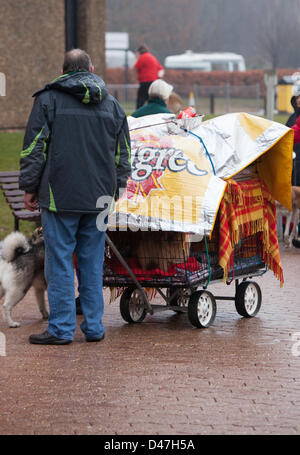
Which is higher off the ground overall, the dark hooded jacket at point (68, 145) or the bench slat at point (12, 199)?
the dark hooded jacket at point (68, 145)

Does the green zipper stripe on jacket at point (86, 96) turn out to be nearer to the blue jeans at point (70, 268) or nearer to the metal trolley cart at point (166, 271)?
the blue jeans at point (70, 268)

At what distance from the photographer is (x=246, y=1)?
91750mm

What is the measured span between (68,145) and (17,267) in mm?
1430

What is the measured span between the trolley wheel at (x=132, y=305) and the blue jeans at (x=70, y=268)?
63 centimetres

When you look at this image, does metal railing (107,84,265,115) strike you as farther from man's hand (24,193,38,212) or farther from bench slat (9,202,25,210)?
man's hand (24,193,38,212)

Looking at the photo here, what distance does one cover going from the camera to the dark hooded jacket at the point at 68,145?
7.25 metres

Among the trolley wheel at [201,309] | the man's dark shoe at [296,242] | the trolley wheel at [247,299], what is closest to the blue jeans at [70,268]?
the trolley wheel at [201,309]

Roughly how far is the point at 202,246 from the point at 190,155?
0.78 meters

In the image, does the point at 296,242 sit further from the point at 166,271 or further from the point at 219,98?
the point at 219,98

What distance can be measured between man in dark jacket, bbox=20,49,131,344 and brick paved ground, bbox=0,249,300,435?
1.32 ft

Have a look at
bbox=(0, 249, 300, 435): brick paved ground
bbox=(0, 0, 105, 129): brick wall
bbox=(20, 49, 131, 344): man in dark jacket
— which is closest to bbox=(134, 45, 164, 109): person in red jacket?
bbox=(0, 0, 105, 129): brick wall

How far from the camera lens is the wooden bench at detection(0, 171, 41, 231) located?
12352 mm

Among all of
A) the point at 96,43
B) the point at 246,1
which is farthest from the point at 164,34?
the point at 96,43

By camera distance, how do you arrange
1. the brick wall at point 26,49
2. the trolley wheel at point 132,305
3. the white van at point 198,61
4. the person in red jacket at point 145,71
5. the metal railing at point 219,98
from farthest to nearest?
the white van at point 198,61, the metal railing at point 219,98, the brick wall at point 26,49, the person in red jacket at point 145,71, the trolley wheel at point 132,305
